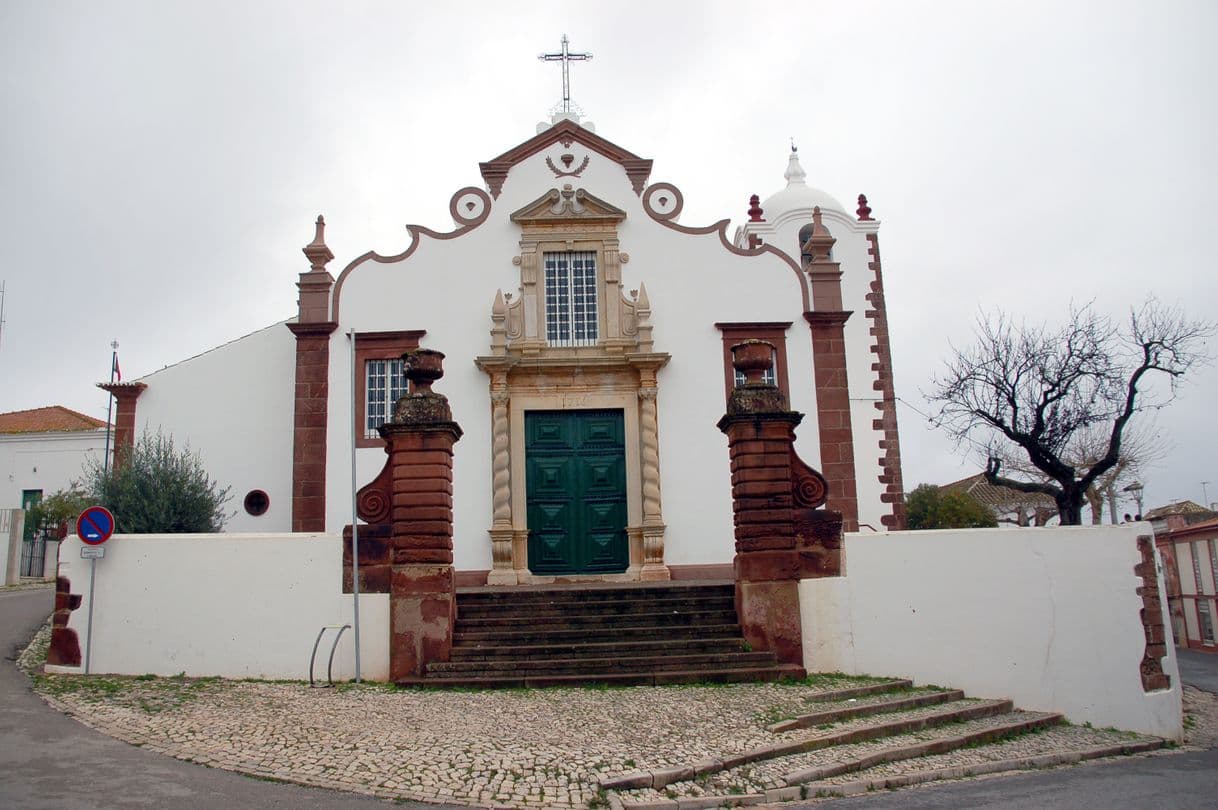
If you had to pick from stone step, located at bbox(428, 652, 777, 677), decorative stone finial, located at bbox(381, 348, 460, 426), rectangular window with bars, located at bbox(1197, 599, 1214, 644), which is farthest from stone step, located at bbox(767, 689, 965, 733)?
rectangular window with bars, located at bbox(1197, 599, 1214, 644)

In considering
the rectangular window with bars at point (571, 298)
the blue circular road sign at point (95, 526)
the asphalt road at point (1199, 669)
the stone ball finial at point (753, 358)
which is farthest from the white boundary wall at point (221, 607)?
the asphalt road at point (1199, 669)

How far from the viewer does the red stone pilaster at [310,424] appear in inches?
611

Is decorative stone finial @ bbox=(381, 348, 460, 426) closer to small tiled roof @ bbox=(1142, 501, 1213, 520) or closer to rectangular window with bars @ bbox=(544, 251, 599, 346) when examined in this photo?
rectangular window with bars @ bbox=(544, 251, 599, 346)

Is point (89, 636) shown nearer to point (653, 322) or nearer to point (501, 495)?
point (501, 495)

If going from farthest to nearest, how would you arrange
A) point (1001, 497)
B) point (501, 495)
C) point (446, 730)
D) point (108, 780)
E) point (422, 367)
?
point (1001, 497), point (501, 495), point (422, 367), point (446, 730), point (108, 780)

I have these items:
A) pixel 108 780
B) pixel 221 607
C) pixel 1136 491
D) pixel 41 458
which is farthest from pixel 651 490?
pixel 41 458

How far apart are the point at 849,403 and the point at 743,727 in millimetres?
9164

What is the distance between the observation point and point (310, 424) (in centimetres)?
1580

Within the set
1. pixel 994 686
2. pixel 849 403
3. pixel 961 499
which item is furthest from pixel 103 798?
pixel 961 499

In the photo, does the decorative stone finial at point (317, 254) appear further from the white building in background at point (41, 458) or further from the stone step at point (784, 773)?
the white building in background at point (41, 458)

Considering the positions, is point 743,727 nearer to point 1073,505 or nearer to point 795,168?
point 1073,505

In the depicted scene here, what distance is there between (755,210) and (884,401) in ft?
19.9

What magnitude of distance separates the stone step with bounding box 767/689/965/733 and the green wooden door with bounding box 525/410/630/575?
6.18 metres

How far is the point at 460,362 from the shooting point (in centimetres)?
1617
